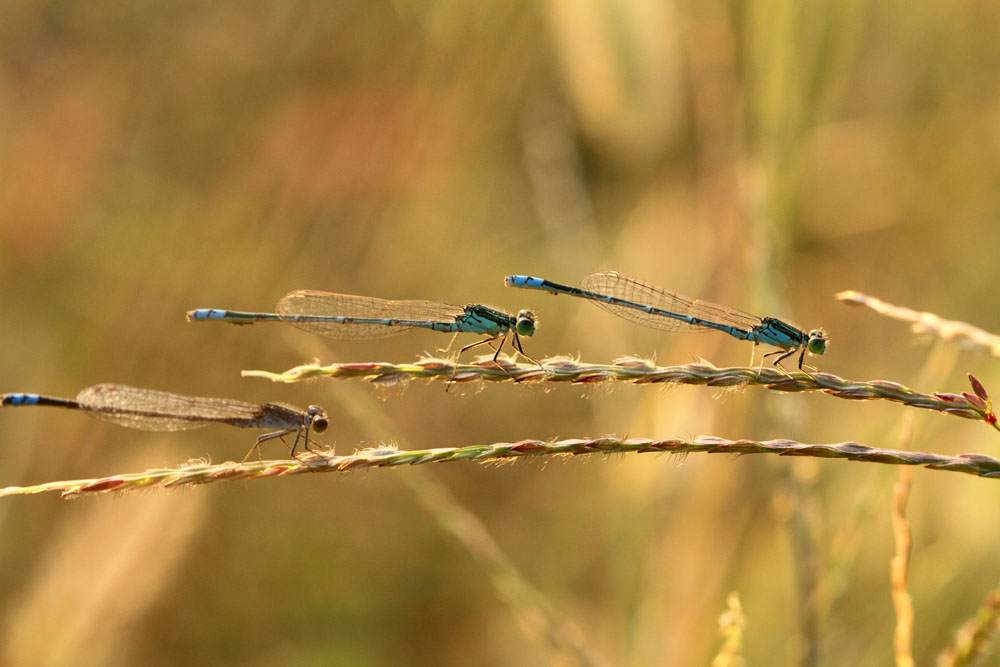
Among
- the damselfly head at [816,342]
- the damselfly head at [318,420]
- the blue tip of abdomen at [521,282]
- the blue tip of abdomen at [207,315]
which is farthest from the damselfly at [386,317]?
the damselfly head at [816,342]

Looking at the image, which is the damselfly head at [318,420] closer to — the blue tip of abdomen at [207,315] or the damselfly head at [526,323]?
the blue tip of abdomen at [207,315]

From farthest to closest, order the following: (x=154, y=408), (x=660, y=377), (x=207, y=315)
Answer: (x=207, y=315)
(x=154, y=408)
(x=660, y=377)

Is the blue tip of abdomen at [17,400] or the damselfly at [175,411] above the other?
the damselfly at [175,411]

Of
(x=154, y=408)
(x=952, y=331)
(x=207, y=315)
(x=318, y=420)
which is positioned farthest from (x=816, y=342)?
(x=154, y=408)

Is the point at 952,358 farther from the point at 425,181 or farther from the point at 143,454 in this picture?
Result: the point at 143,454

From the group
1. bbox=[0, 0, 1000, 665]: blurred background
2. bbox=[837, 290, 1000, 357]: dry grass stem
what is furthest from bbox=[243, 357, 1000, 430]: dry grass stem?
bbox=[0, 0, 1000, 665]: blurred background

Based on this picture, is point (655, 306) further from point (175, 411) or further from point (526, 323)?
point (175, 411)
